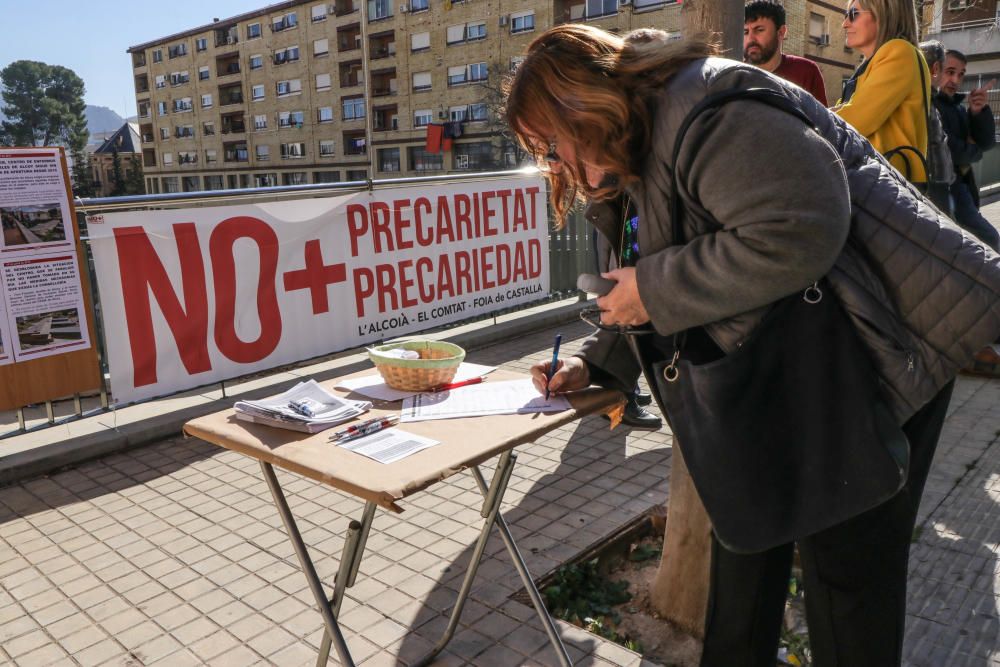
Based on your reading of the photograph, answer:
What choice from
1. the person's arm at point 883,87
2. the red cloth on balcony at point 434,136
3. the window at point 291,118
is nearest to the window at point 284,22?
the window at point 291,118

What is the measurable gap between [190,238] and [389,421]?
12.6 feet

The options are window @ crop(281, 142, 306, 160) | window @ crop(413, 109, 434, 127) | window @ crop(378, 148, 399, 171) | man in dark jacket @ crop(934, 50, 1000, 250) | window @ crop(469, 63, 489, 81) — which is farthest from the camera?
window @ crop(281, 142, 306, 160)

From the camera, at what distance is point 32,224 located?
4.57 metres

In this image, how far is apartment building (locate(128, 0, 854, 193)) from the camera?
169 ft

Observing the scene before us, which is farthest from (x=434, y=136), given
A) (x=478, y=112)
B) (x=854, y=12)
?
(x=854, y=12)

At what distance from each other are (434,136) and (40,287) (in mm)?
54716

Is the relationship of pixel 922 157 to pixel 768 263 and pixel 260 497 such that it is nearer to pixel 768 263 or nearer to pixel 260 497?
pixel 768 263

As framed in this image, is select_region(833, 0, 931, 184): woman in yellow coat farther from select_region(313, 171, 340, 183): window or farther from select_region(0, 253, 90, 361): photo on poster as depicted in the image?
select_region(313, 171, 340, 183): window

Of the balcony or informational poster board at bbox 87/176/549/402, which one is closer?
informational poster board at bbox 87/176/549/402

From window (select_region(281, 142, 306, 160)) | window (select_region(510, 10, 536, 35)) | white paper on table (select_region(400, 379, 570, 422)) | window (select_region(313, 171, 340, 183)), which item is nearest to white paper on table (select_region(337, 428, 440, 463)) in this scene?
white paper on table (select_region(400, 379, 570, 422))

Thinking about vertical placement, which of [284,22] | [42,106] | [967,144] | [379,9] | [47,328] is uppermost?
[284,22]

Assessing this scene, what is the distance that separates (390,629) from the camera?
2.93m

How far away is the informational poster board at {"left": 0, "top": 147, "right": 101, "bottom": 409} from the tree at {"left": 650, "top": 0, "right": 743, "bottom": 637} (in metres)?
3.71

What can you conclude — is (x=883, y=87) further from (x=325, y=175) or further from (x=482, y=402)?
(x=325, y=175)
